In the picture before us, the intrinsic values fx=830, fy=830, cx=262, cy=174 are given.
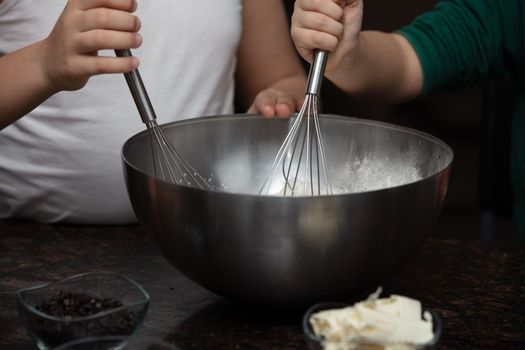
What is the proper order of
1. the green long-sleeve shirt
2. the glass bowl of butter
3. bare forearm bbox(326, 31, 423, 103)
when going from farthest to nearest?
1. the green long-sleeve shirt
2. bare forearm bbox(326, 31, 423, 103)
3. the glass bowl of butter

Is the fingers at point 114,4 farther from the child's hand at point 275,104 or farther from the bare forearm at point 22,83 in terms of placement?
the child's hand at point 275,104

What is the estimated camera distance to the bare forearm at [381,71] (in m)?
1.30

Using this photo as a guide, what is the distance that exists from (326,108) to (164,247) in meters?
1.12

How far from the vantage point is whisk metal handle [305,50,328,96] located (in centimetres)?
96

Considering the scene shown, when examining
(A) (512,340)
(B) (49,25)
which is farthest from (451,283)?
(B) (49,25)

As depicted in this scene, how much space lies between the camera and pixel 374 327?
0.72m

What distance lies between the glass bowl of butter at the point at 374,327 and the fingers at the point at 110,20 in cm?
40

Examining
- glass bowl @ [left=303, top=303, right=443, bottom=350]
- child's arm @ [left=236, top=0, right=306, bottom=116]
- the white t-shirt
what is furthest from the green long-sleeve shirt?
glass bowl @ [left=303, top=303, right=443, bottom=350]

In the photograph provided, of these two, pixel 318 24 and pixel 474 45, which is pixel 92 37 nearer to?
pixel 318 24

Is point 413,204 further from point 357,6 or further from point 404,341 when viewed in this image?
point 357,6

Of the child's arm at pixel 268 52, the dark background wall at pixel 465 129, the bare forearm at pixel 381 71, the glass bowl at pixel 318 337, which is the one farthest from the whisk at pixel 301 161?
the dark background wall at pixel 465 129

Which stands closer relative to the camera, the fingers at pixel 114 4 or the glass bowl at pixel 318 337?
the glass bowl at pixel 318 337

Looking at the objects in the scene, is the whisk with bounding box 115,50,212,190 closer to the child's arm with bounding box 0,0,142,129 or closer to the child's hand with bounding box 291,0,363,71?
the child's arm with bounding box 0,0,142,129

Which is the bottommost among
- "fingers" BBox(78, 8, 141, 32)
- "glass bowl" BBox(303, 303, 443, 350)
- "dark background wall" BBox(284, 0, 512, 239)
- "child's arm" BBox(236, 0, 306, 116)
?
"dark background wall" BBox(284, 0, 512, 239)
